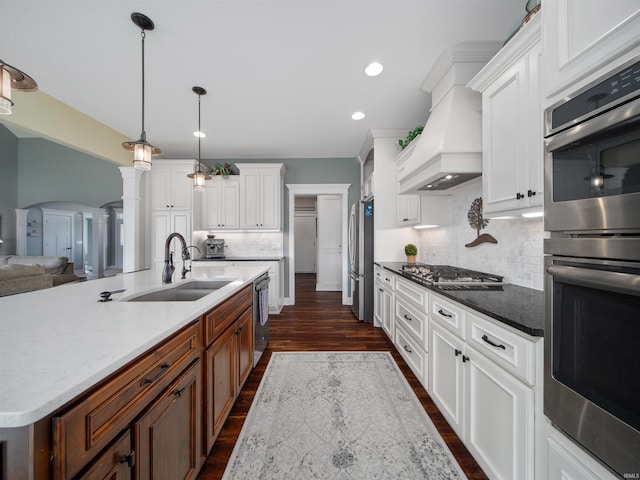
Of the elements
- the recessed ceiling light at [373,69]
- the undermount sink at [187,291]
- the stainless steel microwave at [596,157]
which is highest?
the recessed ceiling light at [373,69]

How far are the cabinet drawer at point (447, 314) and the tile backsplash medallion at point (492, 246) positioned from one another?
0.65 metres

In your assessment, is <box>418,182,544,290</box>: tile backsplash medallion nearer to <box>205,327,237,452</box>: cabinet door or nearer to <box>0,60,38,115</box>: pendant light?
<box>205,327,237,452</box>: cabinet door

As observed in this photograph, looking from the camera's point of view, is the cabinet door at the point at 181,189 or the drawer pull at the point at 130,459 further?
the cabinet door at the point at 181,189

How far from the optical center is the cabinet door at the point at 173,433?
83 cm

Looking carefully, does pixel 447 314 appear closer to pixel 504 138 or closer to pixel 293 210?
pixel 504 138

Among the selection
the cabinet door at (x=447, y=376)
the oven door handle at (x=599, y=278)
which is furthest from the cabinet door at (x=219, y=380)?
the oven door handle at (x=599, y=278)

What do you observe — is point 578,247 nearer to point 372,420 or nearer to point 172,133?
point 372,420

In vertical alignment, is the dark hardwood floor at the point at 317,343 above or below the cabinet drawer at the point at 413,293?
below

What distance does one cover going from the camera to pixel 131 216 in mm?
3934

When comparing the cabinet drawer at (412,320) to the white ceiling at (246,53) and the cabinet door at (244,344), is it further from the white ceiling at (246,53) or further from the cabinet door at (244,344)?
the white ceiling at (246,53)

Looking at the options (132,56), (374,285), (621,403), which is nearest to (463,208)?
(374,285)

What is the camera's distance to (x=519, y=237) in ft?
6.08

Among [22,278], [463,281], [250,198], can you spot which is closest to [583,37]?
[463,281]

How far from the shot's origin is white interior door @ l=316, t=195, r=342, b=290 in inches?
238
